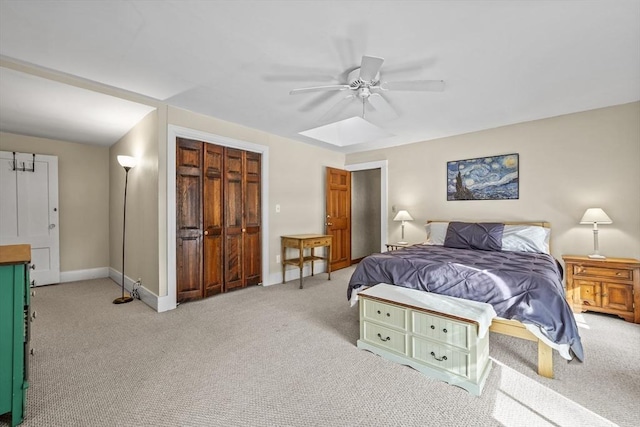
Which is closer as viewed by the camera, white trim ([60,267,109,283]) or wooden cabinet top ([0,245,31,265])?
wooden cabinet top ([0,245,31,265])

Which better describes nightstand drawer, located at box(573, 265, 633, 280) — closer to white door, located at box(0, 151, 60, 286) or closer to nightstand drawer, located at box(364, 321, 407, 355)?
nightstand drawer, located at box(364, 321, 407, 355)

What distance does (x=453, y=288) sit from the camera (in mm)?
2430

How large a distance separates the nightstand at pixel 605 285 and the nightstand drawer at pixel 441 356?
97.9 inches

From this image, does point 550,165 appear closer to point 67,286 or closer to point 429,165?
point 429,165

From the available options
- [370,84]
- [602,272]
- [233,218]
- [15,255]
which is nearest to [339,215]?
[233,218]

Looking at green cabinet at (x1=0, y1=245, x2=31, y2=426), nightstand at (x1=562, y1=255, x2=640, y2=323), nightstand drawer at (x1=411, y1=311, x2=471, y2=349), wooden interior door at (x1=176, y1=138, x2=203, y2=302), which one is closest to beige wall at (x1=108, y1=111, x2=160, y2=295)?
wooden interior door at (x1=176, y1=138, x2=203, y2=302)

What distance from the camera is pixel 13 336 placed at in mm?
1540

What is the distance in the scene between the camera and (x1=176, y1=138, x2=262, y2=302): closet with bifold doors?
3518 millimetres

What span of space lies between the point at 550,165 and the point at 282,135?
158 inches

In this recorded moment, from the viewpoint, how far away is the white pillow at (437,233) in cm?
413

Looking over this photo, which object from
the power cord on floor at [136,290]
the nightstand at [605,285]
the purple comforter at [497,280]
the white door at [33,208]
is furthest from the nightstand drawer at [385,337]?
the white door at [33,208]

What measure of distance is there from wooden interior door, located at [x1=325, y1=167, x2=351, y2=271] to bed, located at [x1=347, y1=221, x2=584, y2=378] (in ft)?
7.49

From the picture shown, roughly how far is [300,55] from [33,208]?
4.99 metres

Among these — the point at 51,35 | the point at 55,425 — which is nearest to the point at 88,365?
the point at 55,425
